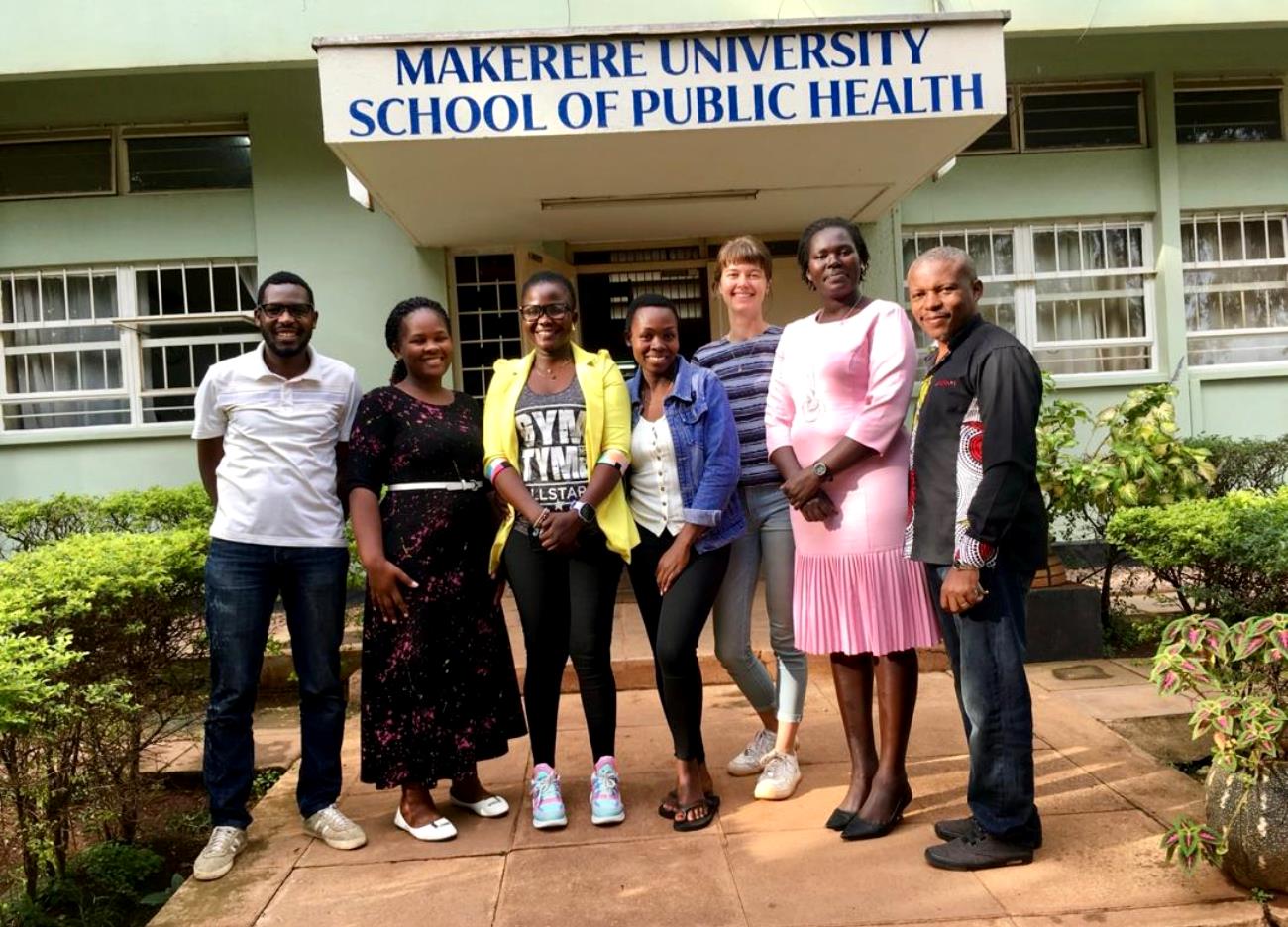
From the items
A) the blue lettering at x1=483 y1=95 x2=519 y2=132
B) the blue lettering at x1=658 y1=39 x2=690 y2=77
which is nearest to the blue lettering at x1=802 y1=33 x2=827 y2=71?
the blue lettering at x1=658 y1=39 x2=690 y2=77

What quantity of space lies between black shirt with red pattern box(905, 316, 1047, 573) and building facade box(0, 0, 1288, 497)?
13.7 feet

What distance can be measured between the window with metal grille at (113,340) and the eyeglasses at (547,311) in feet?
18.2

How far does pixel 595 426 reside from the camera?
3.17m

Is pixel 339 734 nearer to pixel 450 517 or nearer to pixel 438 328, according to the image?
pixel 450 517

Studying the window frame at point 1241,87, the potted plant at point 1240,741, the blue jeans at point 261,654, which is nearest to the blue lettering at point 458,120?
the blue jeans at point 261,654

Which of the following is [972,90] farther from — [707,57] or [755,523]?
[755,523]

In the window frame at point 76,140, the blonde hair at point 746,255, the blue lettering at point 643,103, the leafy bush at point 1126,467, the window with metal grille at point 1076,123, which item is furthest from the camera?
the window with metal grille at point 1076,123

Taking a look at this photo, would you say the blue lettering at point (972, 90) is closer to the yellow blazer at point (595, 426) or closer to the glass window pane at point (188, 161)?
the yellow blazer at point (595, 426)

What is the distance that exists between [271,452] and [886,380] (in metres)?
1.97

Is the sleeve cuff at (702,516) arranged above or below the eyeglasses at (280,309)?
below

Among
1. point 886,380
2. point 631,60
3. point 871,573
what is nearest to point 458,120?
point 631,60

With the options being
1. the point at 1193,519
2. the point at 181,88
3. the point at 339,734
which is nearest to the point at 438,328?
the point at 339,734

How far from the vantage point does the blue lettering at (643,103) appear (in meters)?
5.11

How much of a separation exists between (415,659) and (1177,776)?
272 cm
